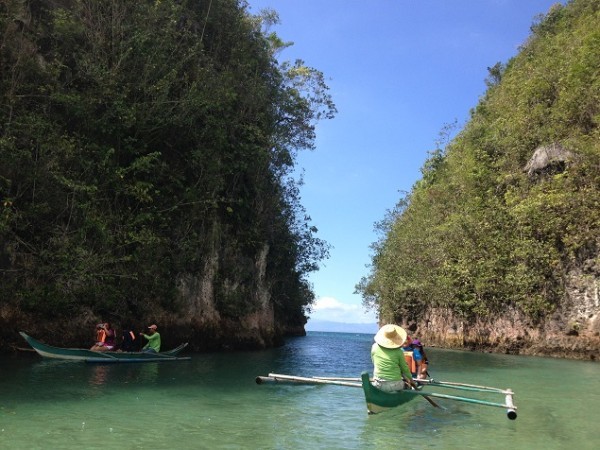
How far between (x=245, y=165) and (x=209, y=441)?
18.9m

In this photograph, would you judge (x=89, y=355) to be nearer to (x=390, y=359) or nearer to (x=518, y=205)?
(x=390, y=359)

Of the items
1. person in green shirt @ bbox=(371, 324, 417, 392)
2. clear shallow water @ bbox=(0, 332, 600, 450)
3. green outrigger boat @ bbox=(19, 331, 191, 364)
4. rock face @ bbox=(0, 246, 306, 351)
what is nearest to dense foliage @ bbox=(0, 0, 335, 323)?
rock face @ bbox=(0, 246, 306, 351)

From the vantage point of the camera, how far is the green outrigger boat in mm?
14945

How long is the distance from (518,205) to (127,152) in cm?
1996

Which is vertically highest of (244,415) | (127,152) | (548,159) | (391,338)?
(548,159)

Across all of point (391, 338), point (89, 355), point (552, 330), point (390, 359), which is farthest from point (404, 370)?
point (552, 330)

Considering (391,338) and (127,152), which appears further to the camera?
(127,152)

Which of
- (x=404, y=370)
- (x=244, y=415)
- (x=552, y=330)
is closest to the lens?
(x=244, y=415)

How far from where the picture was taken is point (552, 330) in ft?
82.9

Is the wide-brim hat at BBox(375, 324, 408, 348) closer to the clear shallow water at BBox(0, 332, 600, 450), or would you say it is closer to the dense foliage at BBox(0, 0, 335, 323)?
the clear shallow water at BBox(0, 332, 600, 450)

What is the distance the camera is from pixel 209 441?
7.05m

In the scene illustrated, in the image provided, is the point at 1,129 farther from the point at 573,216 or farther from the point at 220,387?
the point at 573,216

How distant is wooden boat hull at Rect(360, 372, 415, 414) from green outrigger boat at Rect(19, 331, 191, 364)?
10162 millimetres

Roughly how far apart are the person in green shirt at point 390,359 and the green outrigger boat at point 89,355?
10.2m
